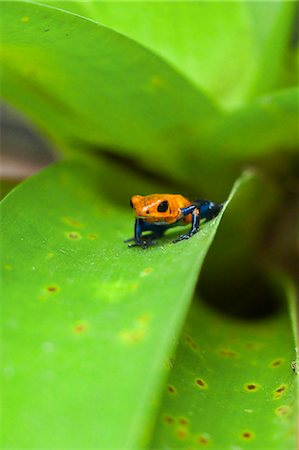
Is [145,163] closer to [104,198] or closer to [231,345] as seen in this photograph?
[104,198]

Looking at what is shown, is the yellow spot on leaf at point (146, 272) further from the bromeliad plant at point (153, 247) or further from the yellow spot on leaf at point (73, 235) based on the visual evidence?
the yellow spot on leaf at point (73, 235)

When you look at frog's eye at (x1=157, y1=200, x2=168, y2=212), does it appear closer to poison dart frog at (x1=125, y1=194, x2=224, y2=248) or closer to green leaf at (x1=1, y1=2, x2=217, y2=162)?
poison dart frog at (x1=125, y1=194, x2=224, y2=248)

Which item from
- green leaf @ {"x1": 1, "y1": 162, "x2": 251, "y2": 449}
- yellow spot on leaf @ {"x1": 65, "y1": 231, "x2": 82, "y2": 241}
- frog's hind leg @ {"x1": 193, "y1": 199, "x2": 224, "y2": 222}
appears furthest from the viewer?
frog's hind leg @ {"x1": 193, "y1": 199, "x2": 224, "y2": 222}

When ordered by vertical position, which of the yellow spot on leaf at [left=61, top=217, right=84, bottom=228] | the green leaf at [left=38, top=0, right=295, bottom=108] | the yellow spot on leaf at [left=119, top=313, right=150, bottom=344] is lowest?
the yellow spot on leaf at [left=61, top=217, right=84, bottom=228]

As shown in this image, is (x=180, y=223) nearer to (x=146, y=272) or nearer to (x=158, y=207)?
(x=158, y=207)

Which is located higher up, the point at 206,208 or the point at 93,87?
the point at 93,87

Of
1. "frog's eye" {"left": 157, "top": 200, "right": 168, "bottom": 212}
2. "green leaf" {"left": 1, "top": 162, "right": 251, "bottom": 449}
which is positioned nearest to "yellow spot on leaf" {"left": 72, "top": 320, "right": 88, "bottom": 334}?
"green leaf" {"left": 1, "top": 162, "right": 251, "bottom": 449}

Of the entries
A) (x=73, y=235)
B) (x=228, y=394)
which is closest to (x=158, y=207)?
(x=73, y=235)
